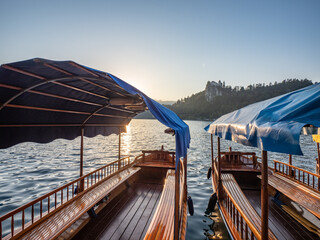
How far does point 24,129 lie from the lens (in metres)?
4.90

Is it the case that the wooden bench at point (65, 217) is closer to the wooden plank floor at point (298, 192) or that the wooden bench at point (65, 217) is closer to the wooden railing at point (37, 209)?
the wooden railing at point (37, 209)

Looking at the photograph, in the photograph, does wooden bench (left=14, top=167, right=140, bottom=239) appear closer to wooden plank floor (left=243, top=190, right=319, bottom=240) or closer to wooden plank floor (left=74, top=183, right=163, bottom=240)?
wooden plank floor (left=74, top=183, right=163, bottom=240)

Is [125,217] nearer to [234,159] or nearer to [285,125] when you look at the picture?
[285,125]

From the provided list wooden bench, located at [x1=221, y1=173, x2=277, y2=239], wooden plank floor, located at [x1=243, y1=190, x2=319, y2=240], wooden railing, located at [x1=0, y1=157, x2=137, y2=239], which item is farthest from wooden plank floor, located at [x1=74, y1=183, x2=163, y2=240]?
wooden plank floor, located at [x1=243, y1=190, x2=319, y2=240]


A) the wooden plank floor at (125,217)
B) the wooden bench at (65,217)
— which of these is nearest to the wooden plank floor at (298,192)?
the wooden plank floor at (125,217)

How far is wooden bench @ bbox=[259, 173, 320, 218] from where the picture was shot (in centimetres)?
470

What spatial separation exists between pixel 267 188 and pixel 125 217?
414cm

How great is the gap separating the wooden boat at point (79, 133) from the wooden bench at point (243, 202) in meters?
1.65

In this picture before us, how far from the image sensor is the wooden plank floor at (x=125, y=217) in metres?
4.46

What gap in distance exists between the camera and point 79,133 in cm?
693

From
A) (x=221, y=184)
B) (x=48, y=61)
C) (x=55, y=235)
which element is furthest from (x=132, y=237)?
(x=48, y=61)

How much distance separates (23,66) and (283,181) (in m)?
8.75

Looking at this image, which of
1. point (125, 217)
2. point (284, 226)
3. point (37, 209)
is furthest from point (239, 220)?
point (37, 209)

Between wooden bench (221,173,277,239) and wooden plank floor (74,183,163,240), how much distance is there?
8.74 ft
